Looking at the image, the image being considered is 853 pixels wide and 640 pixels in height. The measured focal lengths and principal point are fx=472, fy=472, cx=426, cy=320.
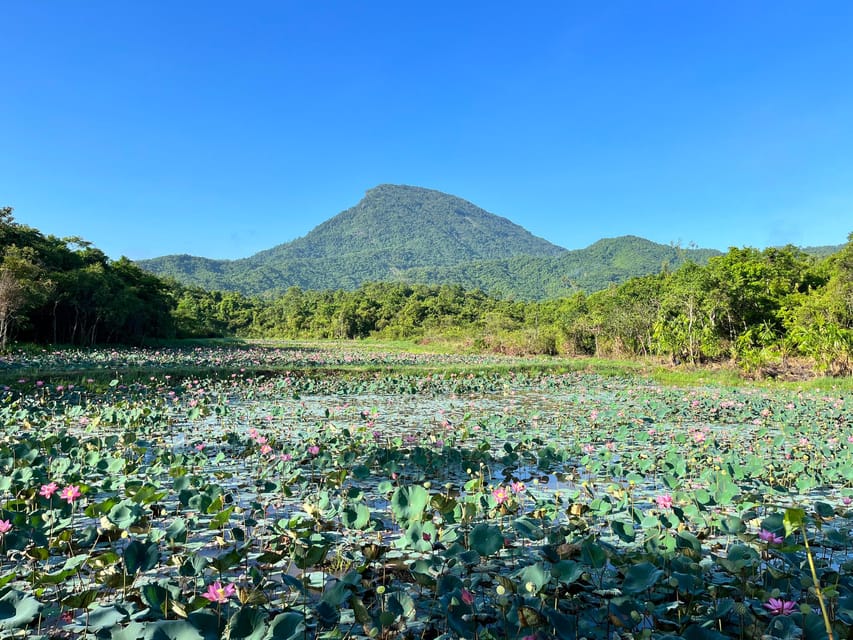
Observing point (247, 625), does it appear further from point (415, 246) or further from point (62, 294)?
point (415, 246)

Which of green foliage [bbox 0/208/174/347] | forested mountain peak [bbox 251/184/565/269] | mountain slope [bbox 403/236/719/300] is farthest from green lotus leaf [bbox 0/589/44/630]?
forested mountain peak [bbox 251/184/565/269]

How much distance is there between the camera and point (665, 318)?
21375mm

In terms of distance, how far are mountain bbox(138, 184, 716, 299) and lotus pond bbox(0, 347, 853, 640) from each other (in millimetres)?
59858

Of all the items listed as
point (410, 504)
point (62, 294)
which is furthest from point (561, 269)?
point (410, 504)

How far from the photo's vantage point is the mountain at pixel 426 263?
104m

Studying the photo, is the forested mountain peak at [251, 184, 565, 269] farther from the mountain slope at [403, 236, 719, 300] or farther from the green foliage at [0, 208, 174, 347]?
the green foliage at [0, 208, 174, 347]

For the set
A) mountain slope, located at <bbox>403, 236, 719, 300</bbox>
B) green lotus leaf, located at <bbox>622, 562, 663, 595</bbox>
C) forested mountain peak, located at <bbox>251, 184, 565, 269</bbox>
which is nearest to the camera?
green lotus leaf, located at <bbox>622, 562, 663, 595</bbox>

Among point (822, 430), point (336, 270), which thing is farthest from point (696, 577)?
point (336, 270)

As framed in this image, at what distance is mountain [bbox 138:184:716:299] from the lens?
104 meters

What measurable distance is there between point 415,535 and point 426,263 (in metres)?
166

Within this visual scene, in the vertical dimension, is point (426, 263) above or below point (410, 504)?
above

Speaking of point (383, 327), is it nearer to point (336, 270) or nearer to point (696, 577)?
point (696, 577)

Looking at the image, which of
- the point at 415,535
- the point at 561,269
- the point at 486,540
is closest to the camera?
the point at 486,540

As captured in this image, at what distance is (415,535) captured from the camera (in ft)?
9.04
